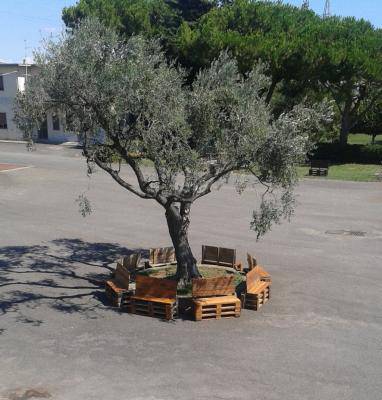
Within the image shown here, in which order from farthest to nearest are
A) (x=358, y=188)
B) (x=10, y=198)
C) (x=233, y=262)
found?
(x=358, y=188) < (x=10, y=198) < (x=233, y=262)

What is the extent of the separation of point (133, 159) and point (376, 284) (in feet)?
22.9

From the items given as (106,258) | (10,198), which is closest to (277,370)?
(106,258)

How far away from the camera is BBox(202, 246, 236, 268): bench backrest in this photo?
1505 centimetres

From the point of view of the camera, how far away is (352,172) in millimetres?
34000

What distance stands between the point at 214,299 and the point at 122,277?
241 cm

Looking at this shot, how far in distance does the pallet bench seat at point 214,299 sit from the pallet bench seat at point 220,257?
9.01ft

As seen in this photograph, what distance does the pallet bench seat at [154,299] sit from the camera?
11.7 meters

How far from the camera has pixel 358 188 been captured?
92.6 ft

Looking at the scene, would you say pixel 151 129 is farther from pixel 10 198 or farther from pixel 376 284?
pixel 10 198

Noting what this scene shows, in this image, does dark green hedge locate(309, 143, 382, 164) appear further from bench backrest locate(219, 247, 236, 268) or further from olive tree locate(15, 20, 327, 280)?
olive tree locate(15, 20, 327, 280)

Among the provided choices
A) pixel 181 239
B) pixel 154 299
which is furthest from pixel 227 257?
pixel 154 299

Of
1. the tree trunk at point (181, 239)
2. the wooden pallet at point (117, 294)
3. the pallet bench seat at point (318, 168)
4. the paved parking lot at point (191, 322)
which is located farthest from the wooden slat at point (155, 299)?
the pallet bench seat at point (318, 168)

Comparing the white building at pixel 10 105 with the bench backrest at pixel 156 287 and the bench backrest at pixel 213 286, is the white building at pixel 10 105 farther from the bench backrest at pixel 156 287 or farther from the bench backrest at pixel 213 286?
the bench backrest at pixel 213 286

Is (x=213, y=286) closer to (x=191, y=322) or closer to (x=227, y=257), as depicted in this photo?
(x=191, y=322)
